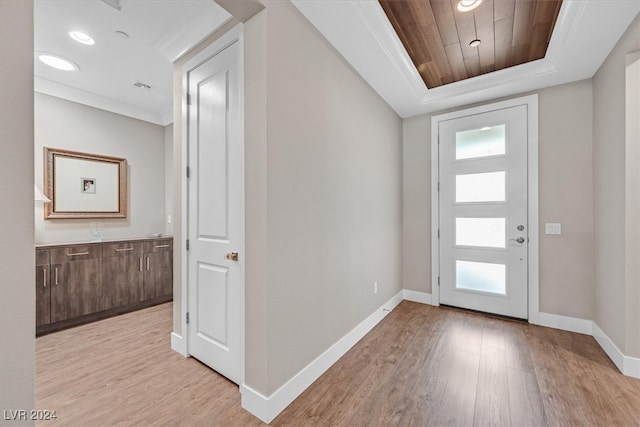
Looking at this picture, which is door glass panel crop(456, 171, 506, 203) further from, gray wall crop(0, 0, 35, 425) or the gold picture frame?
the gold picture frame

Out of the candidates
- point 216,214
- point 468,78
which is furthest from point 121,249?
point 468,78

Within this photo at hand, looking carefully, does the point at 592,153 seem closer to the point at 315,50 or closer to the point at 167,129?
the point at 315,50

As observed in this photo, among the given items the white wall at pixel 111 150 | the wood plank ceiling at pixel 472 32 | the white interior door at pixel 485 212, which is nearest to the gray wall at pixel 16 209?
Result: the wood plank ceiling at pixel 472 32

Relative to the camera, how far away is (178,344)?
2281mm

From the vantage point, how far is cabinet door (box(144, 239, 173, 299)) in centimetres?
348

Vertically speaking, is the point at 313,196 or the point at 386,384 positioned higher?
the point at 313,196

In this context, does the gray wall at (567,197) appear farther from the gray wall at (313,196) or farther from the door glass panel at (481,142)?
the gray wall at (313,196)

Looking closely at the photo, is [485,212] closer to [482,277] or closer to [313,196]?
[482,277]

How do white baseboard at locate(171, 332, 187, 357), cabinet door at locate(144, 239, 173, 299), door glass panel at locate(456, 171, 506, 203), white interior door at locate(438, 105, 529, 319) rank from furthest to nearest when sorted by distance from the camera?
cabinet door at locate(144, 239, 173, 299)
door glass panel at locate(456, 171, 506, 203)
white interior door at locate(438, 105, 529, 319)
white baseboard at locate(171, 332, 187, 357)

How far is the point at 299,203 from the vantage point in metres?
1.81

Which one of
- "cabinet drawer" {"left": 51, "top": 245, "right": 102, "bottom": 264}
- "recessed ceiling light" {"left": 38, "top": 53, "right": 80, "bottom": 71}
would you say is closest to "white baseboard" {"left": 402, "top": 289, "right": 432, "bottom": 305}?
"cabinet drawer" {"left": 51, "top": 245, "right": 102, "bottom": 264}

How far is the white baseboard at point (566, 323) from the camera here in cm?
261

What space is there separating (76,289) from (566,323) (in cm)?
524

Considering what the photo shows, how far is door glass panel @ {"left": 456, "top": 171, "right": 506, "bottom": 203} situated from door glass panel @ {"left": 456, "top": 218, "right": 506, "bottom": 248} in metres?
0.25
